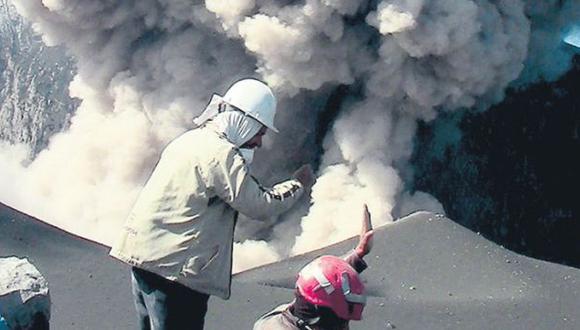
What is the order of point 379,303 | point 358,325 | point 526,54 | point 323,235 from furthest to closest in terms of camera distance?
point 526,54, point 323,235, point 379,303, point 358,325

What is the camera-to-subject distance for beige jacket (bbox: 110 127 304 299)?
4022mm

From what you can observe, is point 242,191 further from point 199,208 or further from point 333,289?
point 333,289

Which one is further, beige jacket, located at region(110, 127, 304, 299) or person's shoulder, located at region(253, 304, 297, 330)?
beige jacket, located at region(110, 127, 304, 299)

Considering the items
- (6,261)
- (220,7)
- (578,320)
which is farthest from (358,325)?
(220,7)

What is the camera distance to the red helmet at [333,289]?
3480mm

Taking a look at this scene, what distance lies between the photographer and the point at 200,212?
4.06 metres

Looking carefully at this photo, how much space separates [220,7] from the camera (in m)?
9.83

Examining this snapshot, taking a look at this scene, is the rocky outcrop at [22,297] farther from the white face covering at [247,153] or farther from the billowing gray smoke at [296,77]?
the billowing gray smoke at [296,77]

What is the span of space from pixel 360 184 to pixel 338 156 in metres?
0.45

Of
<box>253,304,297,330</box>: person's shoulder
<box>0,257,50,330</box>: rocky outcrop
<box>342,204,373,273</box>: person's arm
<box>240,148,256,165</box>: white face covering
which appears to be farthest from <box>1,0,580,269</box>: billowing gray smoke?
<box>253,304,297,330</box>: person's shoulder

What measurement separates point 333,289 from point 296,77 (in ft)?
20.8

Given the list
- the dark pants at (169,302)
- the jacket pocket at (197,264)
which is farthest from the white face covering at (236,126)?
the dark pants at (169,302)

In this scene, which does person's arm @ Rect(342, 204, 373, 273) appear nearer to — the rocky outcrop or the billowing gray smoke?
the rocky outcrop

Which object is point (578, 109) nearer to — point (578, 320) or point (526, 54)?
point (526, 54)
